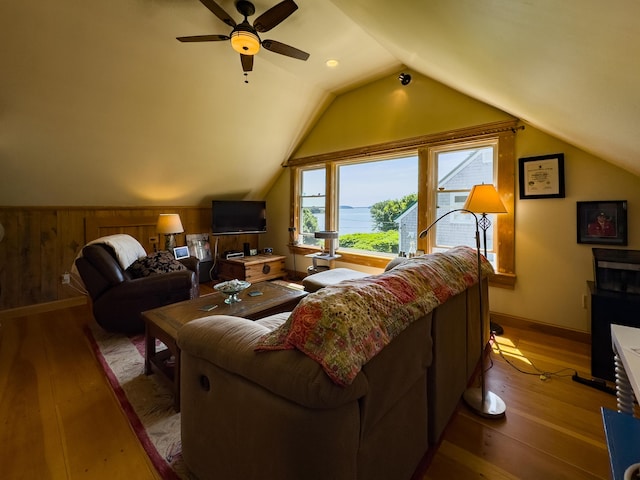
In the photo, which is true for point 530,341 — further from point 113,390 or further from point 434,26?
point 113,390

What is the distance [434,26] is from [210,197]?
170 inches

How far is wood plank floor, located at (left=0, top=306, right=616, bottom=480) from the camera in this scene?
4.42 feet

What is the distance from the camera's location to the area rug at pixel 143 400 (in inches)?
55.6

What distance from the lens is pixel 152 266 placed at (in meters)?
3.04

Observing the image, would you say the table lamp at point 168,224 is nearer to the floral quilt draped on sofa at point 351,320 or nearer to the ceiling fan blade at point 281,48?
the ceiling fan blade at point 281,48

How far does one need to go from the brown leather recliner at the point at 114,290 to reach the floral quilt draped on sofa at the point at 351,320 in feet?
7.32

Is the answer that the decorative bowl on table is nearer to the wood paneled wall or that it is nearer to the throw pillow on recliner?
the throw pillow on recliner

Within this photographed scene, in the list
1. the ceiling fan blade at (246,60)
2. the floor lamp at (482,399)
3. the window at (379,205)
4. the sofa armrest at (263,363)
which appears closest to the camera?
the sofa armrest at (263,363)

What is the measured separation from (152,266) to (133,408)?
1.61 meters

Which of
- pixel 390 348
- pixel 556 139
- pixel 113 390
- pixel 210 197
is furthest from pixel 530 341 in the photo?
pixel 210 197

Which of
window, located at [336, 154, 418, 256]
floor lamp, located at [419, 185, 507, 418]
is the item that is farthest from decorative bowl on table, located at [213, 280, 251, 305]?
window, located at [336, 154, 418, 256]

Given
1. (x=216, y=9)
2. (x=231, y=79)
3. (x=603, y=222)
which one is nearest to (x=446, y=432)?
(x=603, y=222)

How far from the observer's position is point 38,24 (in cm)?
225

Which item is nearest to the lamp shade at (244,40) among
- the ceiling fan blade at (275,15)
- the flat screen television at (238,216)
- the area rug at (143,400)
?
the ceiling fan blade at (275,15)
